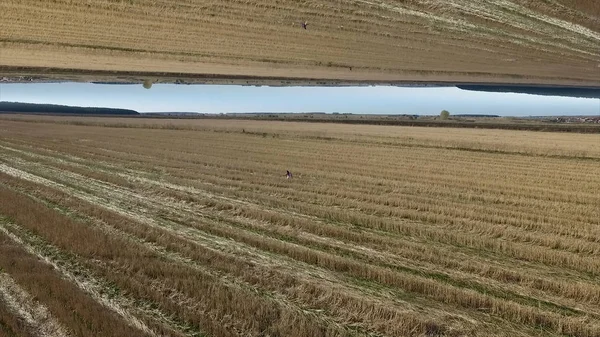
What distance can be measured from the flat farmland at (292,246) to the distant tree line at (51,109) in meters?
21.4

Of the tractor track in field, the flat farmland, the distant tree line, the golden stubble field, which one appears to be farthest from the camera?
the golden stubble field

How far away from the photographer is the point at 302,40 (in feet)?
192

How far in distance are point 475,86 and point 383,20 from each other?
63.0ft

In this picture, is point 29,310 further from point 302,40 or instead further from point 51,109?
point 302,40

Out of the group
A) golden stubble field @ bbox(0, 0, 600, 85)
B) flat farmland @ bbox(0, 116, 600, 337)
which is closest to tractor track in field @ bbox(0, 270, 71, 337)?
flat farmland @ bbox(0, 116, 600, 337)

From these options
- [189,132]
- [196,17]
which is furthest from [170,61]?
[189,132]

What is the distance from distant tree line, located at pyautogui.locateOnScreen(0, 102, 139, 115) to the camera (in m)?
44.0

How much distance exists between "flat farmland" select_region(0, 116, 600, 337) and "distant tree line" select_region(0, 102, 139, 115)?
70.3 feet

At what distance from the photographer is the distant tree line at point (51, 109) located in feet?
144

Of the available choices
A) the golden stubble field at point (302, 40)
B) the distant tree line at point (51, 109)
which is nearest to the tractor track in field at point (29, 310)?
the distant tree line at point (51, 109)

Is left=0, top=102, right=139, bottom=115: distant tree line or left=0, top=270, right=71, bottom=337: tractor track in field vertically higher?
left=0, top=102, right=139, bottom=115: distant tree line

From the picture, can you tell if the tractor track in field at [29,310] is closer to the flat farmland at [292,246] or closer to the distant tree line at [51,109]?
the flat farmland at [292,246]

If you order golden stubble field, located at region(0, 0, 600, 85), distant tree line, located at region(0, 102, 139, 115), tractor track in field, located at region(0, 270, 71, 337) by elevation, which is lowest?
tractor track in field, located at region(0, 270, 71, 337)

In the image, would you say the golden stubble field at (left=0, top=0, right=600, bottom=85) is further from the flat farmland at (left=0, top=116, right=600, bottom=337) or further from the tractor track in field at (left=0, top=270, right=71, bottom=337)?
the tractor track in field at (left=0, top=270, right=71, bottom=337)
